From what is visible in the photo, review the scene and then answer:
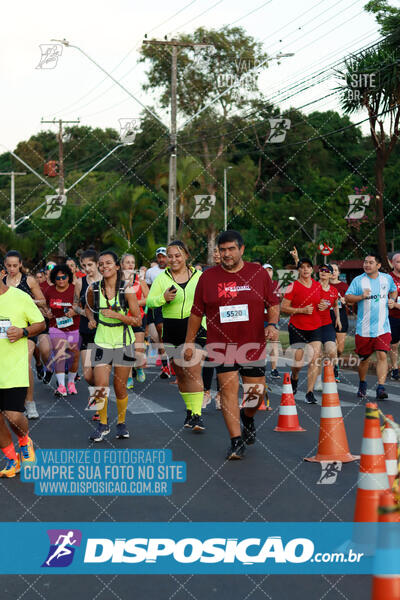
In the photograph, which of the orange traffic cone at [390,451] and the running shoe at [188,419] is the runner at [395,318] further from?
the orange traffic cone at [390,451]

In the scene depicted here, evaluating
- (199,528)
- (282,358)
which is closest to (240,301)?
(199,528)

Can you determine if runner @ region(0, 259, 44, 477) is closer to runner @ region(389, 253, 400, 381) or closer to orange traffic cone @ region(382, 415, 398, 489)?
orange traffic cone @ region(382, 415, 398, 489)

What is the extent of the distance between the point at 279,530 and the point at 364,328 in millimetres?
6298

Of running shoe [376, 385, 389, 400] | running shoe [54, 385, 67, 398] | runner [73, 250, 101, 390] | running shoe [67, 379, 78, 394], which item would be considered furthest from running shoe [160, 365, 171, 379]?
running shoe [376, 385, 389, 400]

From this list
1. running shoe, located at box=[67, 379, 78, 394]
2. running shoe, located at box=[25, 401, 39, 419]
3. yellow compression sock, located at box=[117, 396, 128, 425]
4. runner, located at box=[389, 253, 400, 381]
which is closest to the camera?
yellow compression sock, located at box=[117, 396, 128, 425]

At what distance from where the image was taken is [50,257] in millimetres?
62062

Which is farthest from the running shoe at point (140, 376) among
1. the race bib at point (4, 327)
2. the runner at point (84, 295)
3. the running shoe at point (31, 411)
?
the race bib at point (4, 327)

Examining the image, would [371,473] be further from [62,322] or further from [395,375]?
[395,375]

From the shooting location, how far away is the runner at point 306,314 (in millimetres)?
10617

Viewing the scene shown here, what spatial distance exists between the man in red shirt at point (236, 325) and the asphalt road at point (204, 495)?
0.54 m

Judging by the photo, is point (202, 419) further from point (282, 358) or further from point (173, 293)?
point (282, 358)

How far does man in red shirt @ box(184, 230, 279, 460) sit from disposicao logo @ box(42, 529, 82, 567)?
2330 mm

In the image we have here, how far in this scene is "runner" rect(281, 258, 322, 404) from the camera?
10.6m

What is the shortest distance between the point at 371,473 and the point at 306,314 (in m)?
6.04
